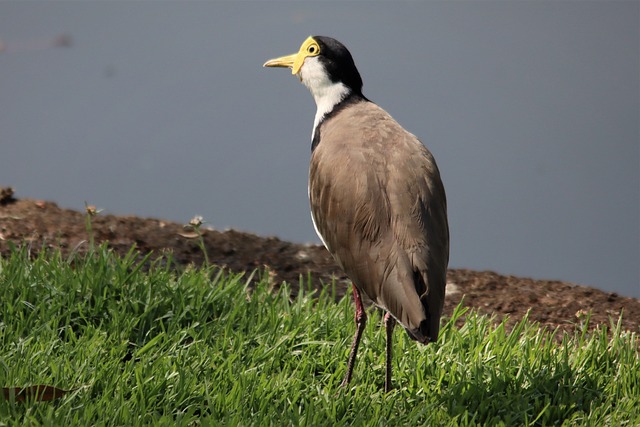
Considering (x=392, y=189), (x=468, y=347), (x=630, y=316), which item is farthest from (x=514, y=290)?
(x=392, y=189)

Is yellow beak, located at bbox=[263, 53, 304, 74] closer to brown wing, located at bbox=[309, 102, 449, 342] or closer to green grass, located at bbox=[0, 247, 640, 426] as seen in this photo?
brown wing, located at bbox=[309, 102, 449, 342]

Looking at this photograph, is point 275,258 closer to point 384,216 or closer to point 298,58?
point 298,58

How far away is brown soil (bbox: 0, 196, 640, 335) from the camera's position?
6.62 metres

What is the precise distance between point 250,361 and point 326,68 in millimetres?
1863

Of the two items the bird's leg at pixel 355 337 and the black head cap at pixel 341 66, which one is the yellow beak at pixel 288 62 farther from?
the bird's leg at pixel 355 337

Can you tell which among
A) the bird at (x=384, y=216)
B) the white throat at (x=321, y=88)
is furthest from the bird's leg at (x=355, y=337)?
the white throat at (x=321, y=88)

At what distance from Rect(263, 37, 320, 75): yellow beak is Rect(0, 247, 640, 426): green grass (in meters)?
1.43

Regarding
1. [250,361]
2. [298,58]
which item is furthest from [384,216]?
[298,58]

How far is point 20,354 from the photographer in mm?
4891

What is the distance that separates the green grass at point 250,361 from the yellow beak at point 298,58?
143 centimetres

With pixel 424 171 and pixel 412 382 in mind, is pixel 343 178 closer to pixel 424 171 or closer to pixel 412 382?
pixel 424 171

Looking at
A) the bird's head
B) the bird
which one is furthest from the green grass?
the bird's head

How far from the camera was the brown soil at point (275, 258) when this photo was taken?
6.62 metres

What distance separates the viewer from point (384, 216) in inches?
189
